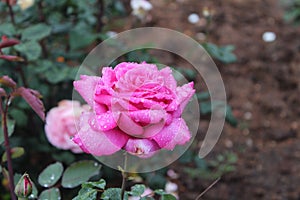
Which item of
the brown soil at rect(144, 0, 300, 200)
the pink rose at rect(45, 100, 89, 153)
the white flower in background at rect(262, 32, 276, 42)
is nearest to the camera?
the pink rose at rect(45, 100, 89, 153)

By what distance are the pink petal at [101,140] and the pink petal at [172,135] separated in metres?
0.05

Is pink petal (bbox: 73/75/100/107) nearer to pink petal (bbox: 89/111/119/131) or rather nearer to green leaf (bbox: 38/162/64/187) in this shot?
pink petal (bbox: 89/111/119/131)

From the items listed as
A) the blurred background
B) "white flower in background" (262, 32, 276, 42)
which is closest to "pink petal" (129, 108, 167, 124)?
the blurred background

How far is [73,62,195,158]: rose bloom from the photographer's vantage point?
0.77 metres

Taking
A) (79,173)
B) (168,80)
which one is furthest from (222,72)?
(168,80)

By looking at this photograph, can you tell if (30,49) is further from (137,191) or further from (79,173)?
(137,191)

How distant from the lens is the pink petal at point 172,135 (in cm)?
79

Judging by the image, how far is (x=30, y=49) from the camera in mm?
1413

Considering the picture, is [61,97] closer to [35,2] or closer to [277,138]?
[35,2]

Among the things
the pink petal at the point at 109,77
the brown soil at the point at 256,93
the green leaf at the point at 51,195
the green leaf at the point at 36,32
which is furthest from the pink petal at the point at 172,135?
the brown soil at the point at 256,93

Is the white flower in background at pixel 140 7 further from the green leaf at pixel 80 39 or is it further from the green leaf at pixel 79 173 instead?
the green leaf at pixel 79 173

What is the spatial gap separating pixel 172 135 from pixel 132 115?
0.07 metres

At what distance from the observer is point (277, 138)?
2.14 metres

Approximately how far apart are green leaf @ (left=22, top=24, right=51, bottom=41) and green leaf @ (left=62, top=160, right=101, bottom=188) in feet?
1.48
